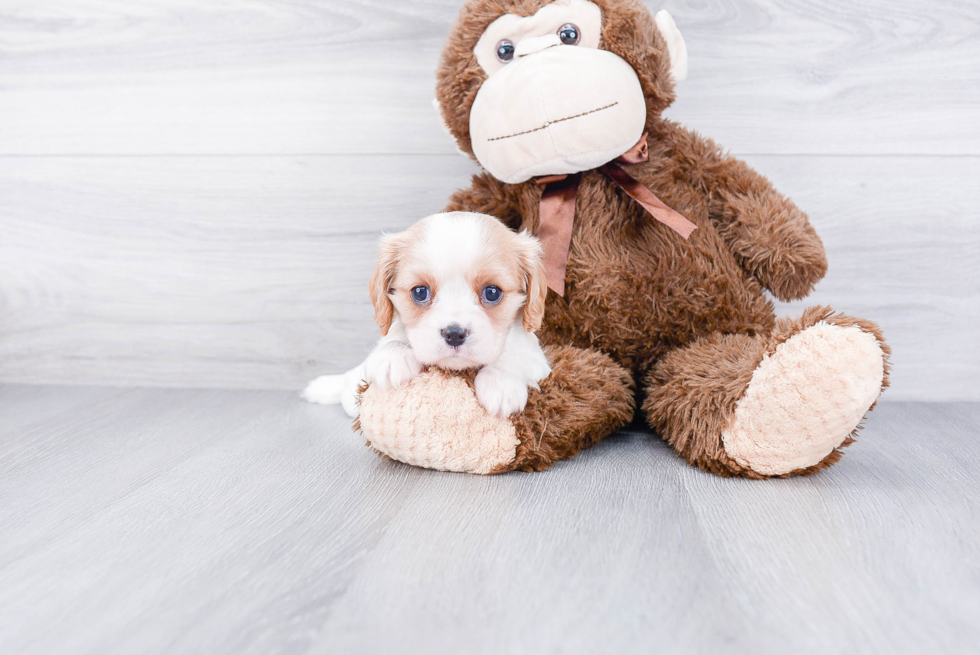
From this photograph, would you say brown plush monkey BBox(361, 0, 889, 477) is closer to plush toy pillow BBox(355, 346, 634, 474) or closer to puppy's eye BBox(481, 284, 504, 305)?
plush toy pillow BBox(355, 346, 634, 474)

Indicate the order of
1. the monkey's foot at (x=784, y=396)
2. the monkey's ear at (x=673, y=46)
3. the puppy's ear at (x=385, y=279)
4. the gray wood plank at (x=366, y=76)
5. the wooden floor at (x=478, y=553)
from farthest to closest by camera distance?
the gray wood plank at (x=366, y=76)
the monkey's ear at (x=673, y=46)
the puppy's ear at (x=385, y=279)
the monkey's foot at (x=784, y=396)
the wooden floor at (x=478, y=553)


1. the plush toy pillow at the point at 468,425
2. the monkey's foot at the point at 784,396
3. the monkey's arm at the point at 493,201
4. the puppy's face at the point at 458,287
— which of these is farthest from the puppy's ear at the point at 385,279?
the monkey's foot at the point at 784,396

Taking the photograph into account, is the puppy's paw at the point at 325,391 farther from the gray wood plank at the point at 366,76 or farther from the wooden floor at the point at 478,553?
the gray wood plank at the point at 366,76

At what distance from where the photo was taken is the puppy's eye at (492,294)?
91cm

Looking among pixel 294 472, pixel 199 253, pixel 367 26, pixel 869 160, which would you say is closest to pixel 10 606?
pixel 294 472

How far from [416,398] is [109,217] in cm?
100

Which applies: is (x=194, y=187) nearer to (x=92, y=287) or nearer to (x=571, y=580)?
(x=92, y=287)

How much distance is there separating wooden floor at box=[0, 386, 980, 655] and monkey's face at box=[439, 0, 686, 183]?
0.46 meters

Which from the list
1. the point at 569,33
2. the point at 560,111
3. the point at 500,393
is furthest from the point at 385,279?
the point at 569,33

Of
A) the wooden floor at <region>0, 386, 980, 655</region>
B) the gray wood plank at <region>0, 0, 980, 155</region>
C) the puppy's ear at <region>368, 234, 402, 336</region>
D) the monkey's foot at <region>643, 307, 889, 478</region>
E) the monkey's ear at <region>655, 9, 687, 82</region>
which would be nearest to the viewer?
the wooden floor at <region>0, 386, 980, 655</region>

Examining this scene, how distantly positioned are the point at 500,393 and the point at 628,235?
1.19 ft

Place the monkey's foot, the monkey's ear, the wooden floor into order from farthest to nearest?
the monkey's ear → the monkey's foot → the wooden floor

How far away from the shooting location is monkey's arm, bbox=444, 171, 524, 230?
1.13 m

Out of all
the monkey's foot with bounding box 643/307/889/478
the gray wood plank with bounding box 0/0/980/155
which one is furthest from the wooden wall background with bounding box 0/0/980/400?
the monkey's foot with bounding box 643/307/889/478
